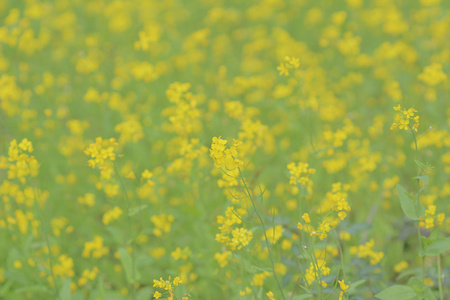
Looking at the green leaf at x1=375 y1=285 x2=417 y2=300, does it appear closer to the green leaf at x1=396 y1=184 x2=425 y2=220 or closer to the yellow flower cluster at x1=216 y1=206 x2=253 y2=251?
the green leaf at x1=396 y1=184 x2=425 y2=220

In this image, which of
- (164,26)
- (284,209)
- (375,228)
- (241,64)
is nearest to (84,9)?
(164,26)

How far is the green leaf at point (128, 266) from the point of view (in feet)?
10.3

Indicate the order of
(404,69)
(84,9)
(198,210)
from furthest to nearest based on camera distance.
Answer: (84,9), (404,69), (198,210)

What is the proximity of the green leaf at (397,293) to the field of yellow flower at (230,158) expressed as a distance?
0.04ft

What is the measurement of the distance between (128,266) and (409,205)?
178 centimetres

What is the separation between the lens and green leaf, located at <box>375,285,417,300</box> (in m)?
2.49

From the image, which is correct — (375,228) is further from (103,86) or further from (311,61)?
(103,86)

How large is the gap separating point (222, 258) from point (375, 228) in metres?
1.50

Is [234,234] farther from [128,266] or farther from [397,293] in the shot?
[128,266]

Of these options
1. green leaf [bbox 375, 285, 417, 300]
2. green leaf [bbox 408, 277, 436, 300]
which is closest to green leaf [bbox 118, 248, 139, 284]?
green leaf [bbox 375, 285, 417, 300]

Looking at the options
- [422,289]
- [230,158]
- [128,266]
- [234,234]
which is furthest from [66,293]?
[422,289]

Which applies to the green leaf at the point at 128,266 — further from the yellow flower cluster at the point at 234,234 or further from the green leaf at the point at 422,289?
the green leaf at the point at 422,289

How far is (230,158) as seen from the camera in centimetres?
259

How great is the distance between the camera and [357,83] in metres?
5.68
